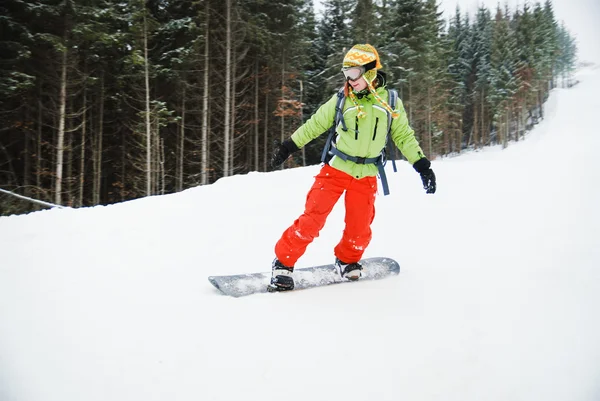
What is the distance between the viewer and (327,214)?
322 centimetres

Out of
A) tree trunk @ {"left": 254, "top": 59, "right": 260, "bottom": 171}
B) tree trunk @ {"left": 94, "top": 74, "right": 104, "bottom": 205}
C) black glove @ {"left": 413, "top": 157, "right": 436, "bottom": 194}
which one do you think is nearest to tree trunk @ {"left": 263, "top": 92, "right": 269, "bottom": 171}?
tree trunk @ {"left": 254, "top": 59, "right": 260, "bottom": 171}

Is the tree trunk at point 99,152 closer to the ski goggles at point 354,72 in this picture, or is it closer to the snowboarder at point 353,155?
the snowboarder at point 353,155

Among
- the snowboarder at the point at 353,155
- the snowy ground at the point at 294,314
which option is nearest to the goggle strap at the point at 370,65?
the snowboarder at the point at 353,155

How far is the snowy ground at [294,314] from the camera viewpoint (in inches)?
74.7

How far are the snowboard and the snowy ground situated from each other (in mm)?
126

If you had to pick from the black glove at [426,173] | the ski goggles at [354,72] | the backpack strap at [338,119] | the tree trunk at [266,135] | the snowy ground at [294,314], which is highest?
the tree trunk at [266,135]

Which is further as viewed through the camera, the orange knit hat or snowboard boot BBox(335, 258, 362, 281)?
snowboard boot BBox(335, 258, 362, 281)

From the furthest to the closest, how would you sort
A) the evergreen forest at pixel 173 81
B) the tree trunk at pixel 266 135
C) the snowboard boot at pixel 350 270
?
the tree trunk at pixel 266 135 < the evergreen forest at pixel 173 81 < the snowboard boot at pixel 350 270

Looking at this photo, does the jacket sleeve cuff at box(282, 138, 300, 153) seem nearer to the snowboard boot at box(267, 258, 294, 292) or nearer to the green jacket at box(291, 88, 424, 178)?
the green jacket at box(291, 88, 424, 178)

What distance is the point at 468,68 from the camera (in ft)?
145

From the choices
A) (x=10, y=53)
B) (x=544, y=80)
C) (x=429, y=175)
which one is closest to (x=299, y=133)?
(x=429, y=175)

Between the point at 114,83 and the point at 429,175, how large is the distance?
58.7 feet

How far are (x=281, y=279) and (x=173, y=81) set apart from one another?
1601cm

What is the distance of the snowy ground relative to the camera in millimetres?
1896
